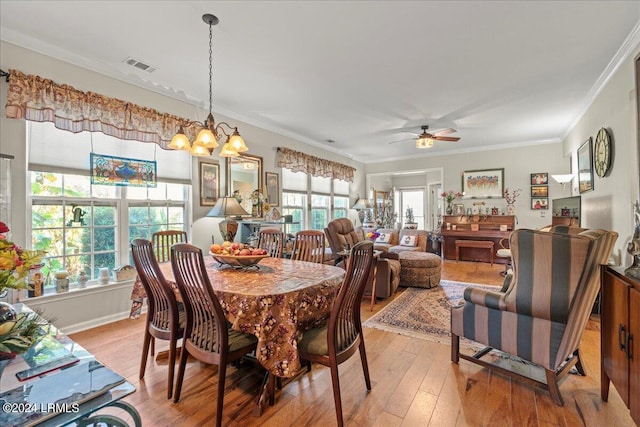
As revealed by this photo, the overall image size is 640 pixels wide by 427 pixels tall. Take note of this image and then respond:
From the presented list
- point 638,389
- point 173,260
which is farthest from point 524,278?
point 173,260

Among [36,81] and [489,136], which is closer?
[36,81]

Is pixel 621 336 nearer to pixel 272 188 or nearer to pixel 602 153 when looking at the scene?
pixel 602 153

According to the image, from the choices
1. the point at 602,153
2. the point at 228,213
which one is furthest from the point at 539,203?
the point at 228,213

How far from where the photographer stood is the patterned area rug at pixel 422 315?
117 inches

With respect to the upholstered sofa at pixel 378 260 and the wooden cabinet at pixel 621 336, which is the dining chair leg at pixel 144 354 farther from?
the wooden cabinet at pixel 621 336

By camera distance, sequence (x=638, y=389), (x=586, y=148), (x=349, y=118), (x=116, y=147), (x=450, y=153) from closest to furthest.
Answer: (x=638, y=389), (x=116, y=147), (x=586, y=148), (x=349, y=118), (x=450, y=153)

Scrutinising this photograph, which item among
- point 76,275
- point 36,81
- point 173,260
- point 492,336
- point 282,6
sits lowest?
point 492,336

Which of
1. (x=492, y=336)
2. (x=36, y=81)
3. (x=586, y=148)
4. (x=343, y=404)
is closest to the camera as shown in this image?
(x=343, y=404)

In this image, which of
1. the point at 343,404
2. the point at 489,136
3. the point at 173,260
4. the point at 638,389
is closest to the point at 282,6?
the point at 173,260

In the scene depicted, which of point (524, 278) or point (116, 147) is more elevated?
point (116, 147)

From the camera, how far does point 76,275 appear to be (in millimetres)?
3160

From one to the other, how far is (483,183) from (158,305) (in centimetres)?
710

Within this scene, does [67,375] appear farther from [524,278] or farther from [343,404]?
[524,278]

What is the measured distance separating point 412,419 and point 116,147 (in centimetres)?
379
